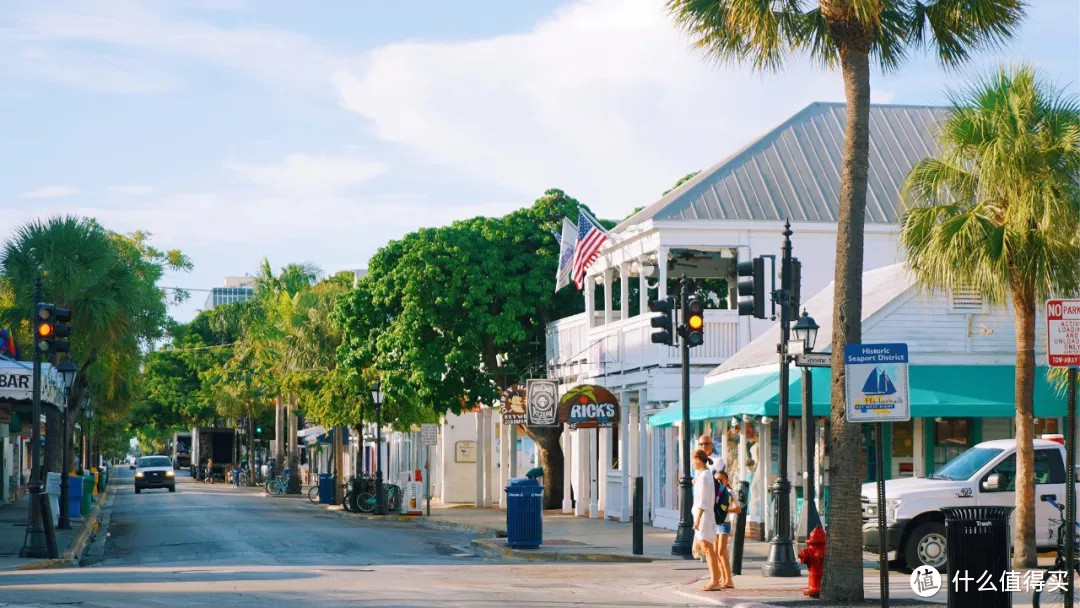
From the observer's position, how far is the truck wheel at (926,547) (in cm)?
1962

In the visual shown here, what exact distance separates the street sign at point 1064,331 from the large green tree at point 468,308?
2855 cm

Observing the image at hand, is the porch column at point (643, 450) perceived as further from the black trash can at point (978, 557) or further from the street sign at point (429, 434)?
the black trash can at point (978, 557)

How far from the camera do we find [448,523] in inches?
1446

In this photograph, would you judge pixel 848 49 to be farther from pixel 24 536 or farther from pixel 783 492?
pixel 24 536

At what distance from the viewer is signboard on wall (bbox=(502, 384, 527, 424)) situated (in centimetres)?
3778

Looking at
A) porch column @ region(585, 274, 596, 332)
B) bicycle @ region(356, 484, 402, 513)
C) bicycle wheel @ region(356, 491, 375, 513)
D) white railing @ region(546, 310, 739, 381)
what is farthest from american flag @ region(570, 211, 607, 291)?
bicycle wheel @ region(356, 491, 375, 513)

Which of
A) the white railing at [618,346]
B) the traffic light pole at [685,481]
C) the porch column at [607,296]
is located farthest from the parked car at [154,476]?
the traffic light pole at [685,481]

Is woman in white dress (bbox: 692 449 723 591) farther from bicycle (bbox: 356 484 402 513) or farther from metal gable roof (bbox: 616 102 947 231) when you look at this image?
bicycle (bbox: 356 484 402 513)

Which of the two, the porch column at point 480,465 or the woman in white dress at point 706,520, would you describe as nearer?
the woman in white dress at point 706,520

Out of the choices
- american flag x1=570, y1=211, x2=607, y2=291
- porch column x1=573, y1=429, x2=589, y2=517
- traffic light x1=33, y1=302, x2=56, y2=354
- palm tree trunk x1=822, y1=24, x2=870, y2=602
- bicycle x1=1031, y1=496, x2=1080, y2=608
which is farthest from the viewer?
porch column x1=573, y1=429, x2=589, y2=517

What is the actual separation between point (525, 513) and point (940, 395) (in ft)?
24.1

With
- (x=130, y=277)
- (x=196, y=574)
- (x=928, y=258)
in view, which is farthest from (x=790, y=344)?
(x=130, y=277)

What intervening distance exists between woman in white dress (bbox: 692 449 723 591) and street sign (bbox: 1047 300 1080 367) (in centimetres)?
620

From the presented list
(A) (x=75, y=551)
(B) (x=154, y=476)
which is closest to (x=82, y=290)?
(A) (x=75, y=551)
